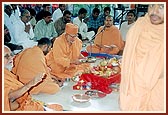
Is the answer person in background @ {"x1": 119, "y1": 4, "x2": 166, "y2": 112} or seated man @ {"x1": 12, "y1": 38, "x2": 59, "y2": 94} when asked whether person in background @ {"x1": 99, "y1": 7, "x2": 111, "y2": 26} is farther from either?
seated man @ {"x1": 12, "y1": 38, "x2": 59, "y2": 94}

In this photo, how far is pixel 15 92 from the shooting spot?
7.64 ft

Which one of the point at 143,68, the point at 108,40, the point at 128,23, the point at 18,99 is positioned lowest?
the point at 18,99

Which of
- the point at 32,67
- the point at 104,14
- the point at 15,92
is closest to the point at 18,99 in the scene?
the point at 15,92

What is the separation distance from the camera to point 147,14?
2.25 m

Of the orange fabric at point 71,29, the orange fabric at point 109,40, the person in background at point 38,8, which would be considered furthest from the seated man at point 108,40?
the person in background at point 38,8

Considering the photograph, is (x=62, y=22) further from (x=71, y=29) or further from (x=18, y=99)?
(x=18, y=99)

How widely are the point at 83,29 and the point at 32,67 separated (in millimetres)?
355

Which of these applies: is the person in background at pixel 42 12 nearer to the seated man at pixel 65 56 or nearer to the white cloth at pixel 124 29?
the seated man at pixel 65 56

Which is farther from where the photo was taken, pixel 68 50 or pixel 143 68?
pixel 68 50

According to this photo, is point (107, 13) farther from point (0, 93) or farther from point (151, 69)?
point (0, 93)

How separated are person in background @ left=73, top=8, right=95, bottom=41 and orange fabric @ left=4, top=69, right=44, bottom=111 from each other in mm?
439

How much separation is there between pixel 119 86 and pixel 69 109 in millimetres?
306

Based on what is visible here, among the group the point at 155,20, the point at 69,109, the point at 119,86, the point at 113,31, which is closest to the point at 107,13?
the point at 113,31

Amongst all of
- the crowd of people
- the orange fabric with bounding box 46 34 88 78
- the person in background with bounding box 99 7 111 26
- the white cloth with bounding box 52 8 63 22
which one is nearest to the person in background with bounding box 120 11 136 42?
the crowd of people
